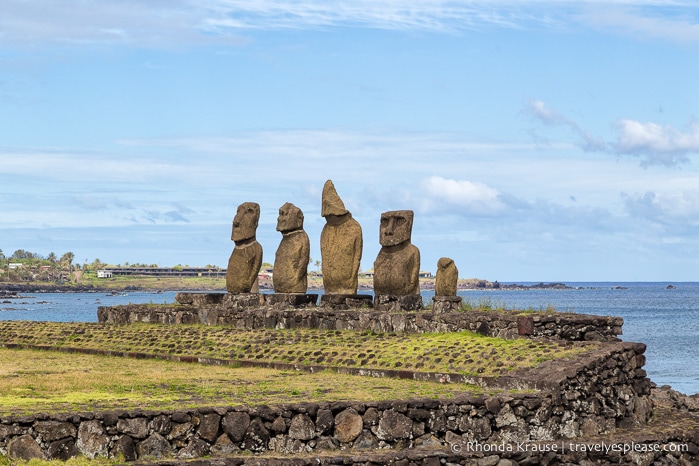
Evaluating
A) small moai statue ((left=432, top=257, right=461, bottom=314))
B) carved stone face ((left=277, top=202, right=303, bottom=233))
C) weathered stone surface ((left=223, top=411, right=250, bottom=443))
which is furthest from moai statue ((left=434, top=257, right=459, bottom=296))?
weathered stone surface ((left=223, top=411, right=250, bottom=443))

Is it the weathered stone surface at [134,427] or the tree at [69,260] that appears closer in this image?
the weathered stone surface at [134,427]

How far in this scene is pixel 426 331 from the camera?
77.5 feet

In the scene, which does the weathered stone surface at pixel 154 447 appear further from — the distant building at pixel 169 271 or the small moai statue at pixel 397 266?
the distant building at pixel 169 271

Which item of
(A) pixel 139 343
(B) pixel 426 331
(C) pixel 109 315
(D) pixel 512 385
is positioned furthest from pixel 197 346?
(D) pixel 512 385

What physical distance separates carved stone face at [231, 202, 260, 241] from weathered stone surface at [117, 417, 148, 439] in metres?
16.5

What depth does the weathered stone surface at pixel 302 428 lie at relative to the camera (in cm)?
1549

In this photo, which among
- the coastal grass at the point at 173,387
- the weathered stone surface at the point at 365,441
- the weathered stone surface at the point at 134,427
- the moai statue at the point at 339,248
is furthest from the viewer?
the moai statue at the point at 339,248

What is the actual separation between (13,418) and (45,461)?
732mm

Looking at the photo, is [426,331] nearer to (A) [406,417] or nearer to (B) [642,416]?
(B) [642,416]

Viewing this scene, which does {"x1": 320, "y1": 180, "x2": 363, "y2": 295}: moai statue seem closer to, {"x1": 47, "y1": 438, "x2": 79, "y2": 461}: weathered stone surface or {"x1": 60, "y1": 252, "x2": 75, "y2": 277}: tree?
{"x1": 47, "y1": 438, "x2": 79, "y2": 461}: weathered stone surface

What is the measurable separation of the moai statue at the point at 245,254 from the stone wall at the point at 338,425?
45.6ft

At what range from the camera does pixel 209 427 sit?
15.1 m

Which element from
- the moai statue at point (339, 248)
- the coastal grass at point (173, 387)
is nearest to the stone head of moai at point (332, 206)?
the moai statue at point (339, 248)

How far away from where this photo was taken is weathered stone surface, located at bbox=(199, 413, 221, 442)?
15.0m
